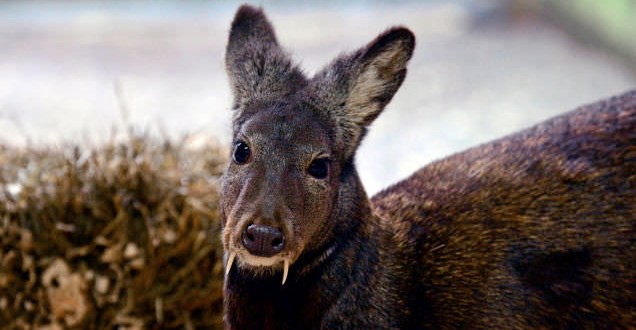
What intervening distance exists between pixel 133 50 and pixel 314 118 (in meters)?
6.41

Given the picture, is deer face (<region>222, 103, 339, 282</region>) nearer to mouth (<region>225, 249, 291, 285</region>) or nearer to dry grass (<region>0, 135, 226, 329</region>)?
mouth (<region>225, 249, 291, 285</region>)

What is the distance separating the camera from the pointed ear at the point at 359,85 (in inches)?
134

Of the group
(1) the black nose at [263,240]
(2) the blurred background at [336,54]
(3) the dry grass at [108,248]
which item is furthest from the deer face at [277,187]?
(2) the blurred background at [336,54]

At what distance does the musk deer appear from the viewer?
10.7 feet

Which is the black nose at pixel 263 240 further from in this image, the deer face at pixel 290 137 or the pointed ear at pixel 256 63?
the pointed ear at pixel 256 63

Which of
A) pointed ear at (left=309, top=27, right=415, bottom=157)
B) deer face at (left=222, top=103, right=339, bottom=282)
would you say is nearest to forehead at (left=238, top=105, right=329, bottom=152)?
deer face at (left=222, top=103, right=339, bottom=282)

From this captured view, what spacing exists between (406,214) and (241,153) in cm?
78

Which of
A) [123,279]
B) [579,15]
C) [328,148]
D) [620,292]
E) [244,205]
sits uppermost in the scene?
[579,15]

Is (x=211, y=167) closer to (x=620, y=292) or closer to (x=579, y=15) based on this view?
(x=620, y=292)

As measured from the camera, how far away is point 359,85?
11.4 feet

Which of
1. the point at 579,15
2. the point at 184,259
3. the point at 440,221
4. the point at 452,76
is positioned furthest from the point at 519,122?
the point at 440,221

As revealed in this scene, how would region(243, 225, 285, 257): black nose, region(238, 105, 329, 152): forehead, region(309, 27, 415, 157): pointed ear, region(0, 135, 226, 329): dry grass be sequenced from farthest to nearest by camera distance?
region(0, 135, 226, 329): dry grass → region(309, 27, 415, 157): pointed ear → region(238, 105, 329, 152): forehead → region(243, 225, 285, 257): black nose

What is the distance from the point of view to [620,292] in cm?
351

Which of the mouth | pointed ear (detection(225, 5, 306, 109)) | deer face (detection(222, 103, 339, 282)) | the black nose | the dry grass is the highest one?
pointed ear (detection(225, 5, 306, 109))
